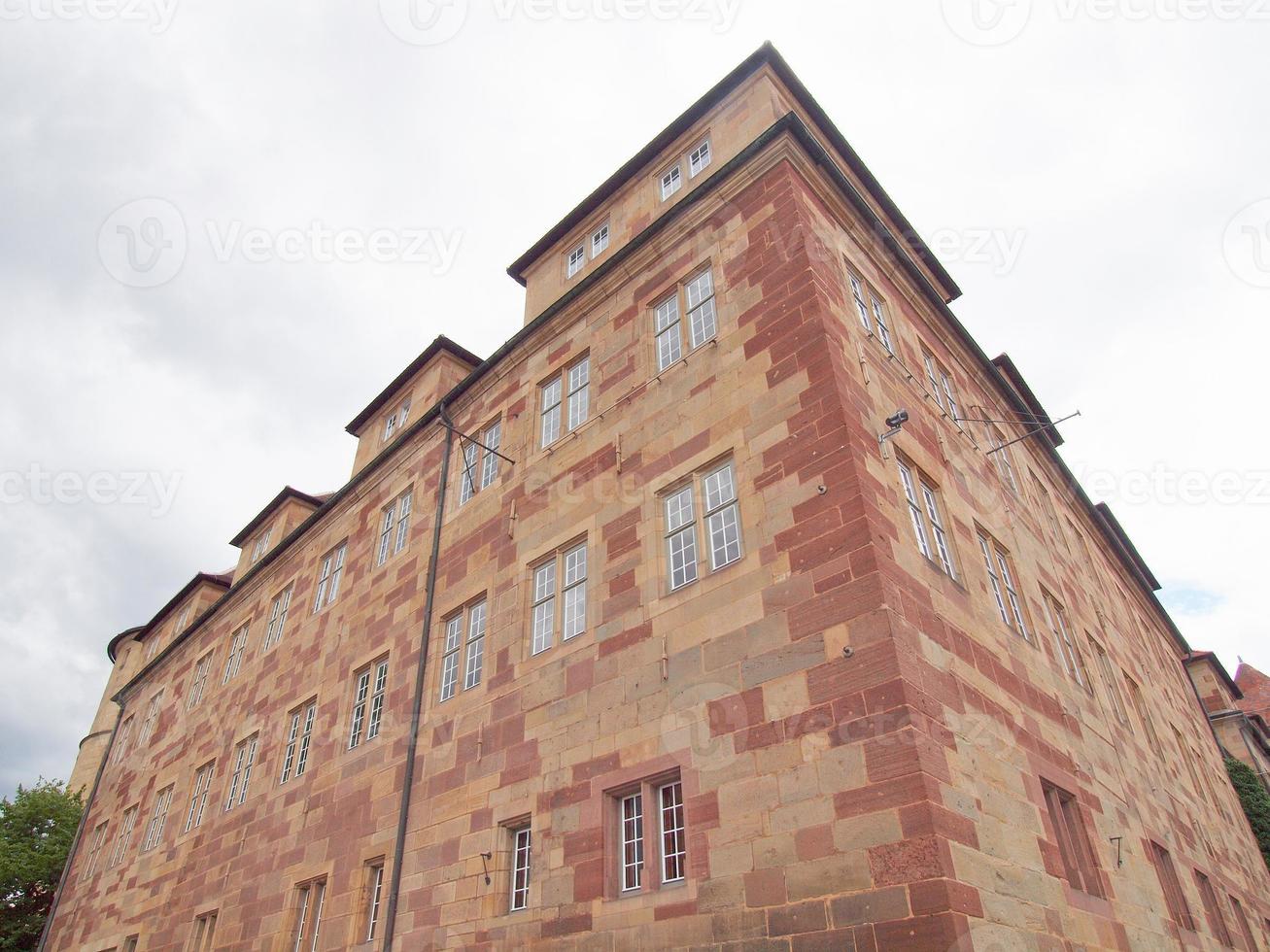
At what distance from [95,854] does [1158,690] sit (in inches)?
1353

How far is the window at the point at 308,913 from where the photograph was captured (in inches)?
642

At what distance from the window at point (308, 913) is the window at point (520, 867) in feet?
19.5

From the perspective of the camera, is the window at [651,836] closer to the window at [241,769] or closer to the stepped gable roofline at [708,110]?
the stepped gable roofline at [708,110]

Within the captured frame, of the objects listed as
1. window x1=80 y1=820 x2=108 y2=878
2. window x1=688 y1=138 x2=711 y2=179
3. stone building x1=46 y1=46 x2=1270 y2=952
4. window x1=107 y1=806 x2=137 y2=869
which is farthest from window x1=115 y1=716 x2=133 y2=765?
window x1=688 y1=138 x2=711 y2=179

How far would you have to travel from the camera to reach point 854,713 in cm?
925

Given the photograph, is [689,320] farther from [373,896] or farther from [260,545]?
[260,545]

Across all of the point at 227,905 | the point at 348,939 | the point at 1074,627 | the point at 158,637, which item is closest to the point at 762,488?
the point at 1074,627

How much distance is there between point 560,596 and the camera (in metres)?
13.9

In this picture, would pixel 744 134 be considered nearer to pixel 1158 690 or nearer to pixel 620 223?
pixel 620 223

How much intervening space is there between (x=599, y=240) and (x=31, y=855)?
113 ft

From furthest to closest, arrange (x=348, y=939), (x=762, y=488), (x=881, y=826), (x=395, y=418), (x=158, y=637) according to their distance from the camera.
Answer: (x=158, y=637) → (x=395, y=418) → (x=348, y=939) → (x=762, y=488) → (x=881, y=826)

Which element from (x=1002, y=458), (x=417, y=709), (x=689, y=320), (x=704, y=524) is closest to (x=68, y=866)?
(x=417, y=709)

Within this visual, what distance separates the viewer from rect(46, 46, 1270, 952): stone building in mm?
9477

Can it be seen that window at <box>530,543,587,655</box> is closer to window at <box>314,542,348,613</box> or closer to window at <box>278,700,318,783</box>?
window at <box>278,700,318,783</box>
